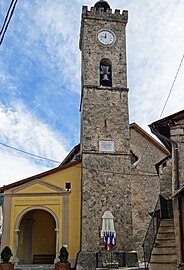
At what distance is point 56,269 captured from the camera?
1600 centimetres

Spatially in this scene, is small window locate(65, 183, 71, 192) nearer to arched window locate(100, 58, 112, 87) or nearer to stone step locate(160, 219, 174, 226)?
arched window locate(100, 58, 112, 87)

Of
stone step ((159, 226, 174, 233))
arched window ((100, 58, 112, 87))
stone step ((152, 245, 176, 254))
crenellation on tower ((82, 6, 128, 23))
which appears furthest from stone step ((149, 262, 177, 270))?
crenellation on tower ((82, 6, 128, 23))

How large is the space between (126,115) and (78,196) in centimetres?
532

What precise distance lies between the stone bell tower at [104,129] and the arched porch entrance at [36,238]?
105 inches

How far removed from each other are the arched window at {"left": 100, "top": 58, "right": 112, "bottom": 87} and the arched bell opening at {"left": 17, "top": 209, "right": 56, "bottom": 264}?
27.1ft

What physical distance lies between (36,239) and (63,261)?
4688 mm

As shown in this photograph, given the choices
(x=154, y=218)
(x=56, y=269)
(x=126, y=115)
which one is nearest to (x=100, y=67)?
(x=126, y=115)

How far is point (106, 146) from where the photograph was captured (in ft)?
64.6

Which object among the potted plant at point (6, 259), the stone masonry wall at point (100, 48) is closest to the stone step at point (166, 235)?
the potted plant at point (6, 259)

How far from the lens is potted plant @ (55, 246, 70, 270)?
52.5 feet

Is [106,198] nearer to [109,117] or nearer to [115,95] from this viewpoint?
[109,117]

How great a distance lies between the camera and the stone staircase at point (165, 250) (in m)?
10.3

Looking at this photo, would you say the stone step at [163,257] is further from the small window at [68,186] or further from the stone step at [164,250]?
the small window at [68,186]

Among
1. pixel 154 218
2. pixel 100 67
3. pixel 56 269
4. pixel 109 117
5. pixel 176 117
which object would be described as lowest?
pixel 56 269
